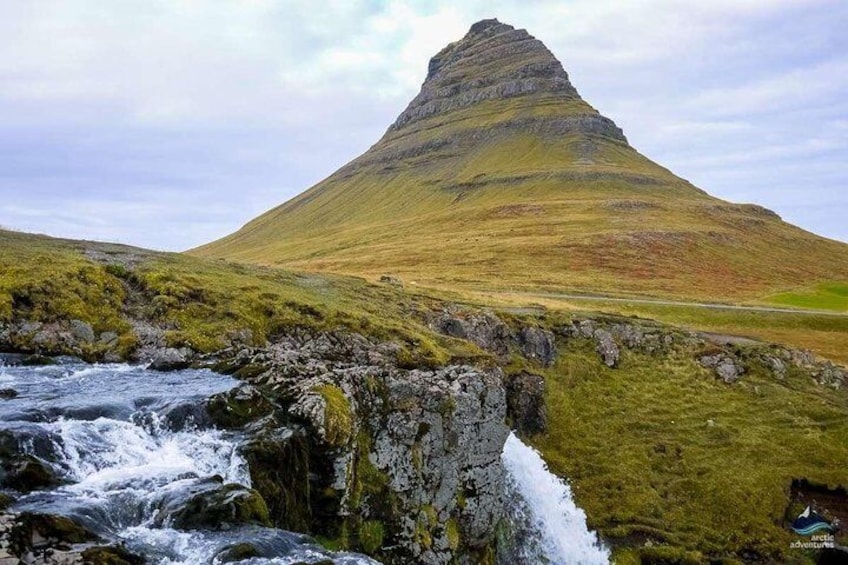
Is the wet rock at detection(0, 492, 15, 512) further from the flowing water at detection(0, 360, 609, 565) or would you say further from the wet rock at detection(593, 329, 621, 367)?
the wet rock at detection(593, 329, 621, 367)

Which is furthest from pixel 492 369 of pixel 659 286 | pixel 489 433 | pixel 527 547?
pixel 659 286

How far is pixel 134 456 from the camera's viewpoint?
21.0m

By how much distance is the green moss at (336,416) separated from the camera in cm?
2603

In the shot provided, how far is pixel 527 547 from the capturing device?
37.8m

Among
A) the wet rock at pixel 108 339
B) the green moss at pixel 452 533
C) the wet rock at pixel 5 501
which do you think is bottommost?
the green moss at pixel 452 533

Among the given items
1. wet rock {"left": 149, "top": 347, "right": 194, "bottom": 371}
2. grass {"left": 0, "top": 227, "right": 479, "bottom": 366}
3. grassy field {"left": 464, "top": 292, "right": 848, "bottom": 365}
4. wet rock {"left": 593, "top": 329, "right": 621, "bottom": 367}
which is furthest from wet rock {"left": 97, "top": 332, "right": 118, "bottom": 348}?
wet rock {"left": 593, "top": 329, "right": 621, "bottom": 367}

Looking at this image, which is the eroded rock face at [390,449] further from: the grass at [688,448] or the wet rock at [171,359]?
the grass at [688,448]

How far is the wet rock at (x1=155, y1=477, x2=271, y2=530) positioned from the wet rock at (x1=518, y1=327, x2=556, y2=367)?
133 ft

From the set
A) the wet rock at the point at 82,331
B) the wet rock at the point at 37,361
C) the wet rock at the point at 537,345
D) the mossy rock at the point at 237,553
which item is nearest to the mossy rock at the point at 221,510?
the mossy rock at the point at 237,553

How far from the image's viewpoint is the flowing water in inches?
670

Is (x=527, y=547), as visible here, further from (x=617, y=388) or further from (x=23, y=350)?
(x=23, y=350)

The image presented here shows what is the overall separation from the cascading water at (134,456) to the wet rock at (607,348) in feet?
138

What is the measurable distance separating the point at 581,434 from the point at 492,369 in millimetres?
16167

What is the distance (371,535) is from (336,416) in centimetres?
570
